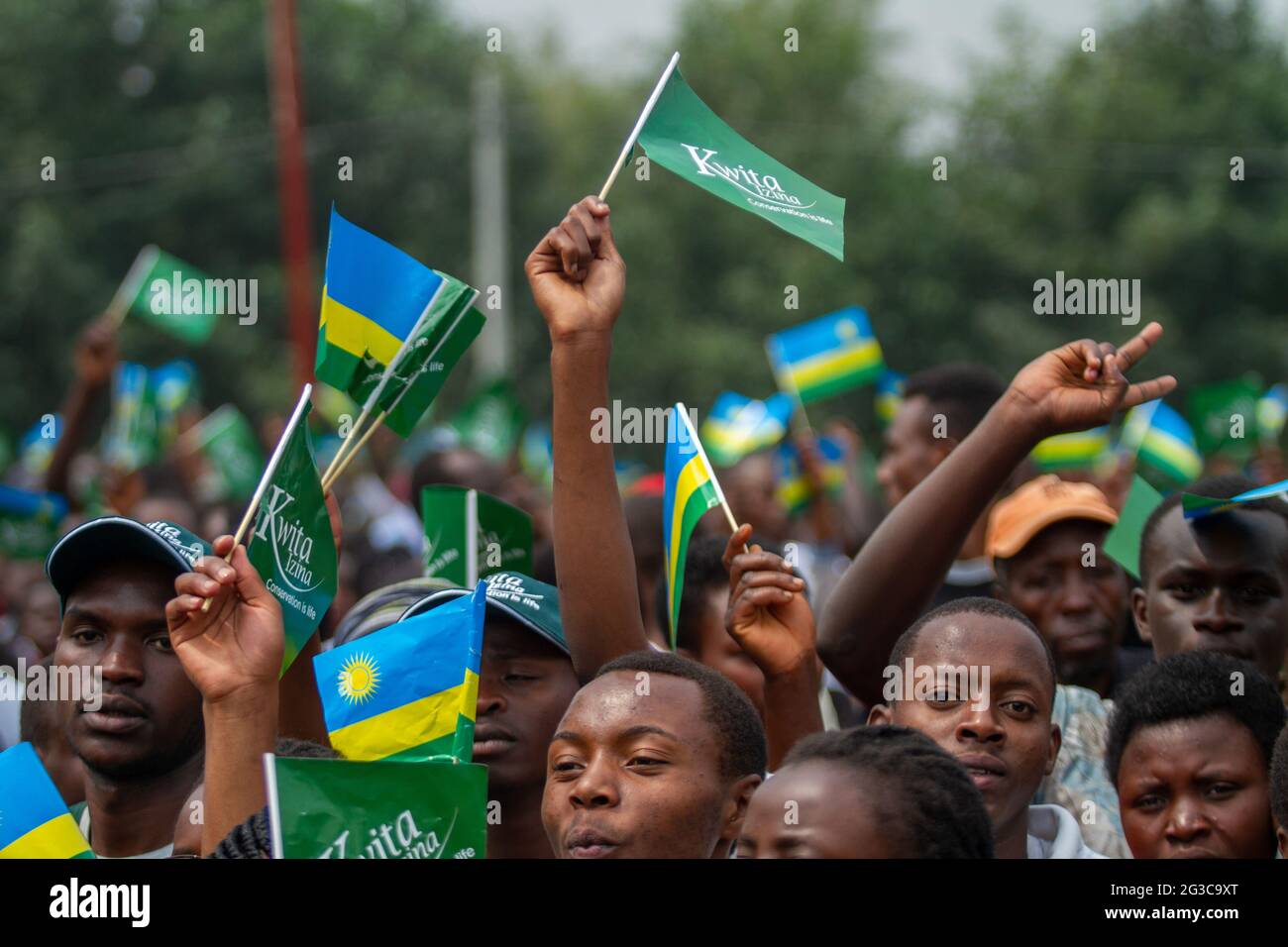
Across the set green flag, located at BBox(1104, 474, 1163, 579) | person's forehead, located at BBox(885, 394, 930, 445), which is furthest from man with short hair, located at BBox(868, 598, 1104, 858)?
person's forehead, located at BBox(885, 394, 930, 445)

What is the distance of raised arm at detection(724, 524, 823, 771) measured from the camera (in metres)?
4.05

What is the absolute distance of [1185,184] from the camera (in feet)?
102

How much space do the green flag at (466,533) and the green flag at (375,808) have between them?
1.89 m

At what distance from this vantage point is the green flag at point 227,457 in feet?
37.9

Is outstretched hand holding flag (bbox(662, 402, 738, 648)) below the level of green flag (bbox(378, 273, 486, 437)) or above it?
below

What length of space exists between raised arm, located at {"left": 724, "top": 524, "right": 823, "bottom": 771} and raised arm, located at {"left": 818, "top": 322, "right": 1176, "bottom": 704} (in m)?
0.12

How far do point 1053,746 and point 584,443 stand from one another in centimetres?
118

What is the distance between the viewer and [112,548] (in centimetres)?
396

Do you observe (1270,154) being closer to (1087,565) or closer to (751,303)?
(751,303)

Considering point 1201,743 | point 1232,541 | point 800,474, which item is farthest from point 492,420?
point 1201,743

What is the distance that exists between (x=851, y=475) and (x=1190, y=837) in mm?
6028

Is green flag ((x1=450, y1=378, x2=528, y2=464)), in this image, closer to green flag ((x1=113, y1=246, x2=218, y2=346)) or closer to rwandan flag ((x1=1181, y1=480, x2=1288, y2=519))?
green flag ((x1=113, y1=246, x2=218, y2=346))

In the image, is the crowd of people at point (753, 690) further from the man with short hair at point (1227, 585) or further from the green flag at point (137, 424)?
the green flag at point (137, 424)

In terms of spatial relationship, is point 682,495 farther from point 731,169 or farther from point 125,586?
point 125,586
